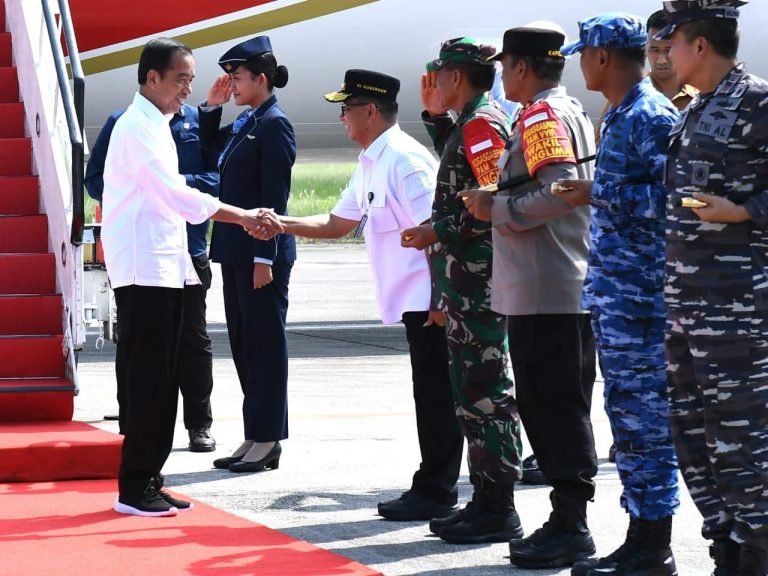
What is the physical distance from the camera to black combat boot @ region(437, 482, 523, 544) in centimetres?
438

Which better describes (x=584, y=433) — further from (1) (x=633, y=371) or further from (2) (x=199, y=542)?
(2) (x=199, y=542)

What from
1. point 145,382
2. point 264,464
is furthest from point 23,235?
point 145,382

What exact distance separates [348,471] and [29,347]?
1583 mm

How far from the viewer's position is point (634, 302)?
3793 millimetres

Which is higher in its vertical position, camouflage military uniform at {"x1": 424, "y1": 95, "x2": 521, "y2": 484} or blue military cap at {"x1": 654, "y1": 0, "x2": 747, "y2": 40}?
blue military cap at {"x1": 654, "y1": 0, "x2": 747, "y2": 40}

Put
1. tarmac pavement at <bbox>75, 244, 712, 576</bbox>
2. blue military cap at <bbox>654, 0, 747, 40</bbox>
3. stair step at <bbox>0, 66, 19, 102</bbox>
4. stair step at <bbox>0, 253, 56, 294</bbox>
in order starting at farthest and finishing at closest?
stair step at <bbox>0, 66, 19, 102</bbox> → stair step at <bbox>0, 253, 56, 294</bbox> → tarmac pavement at <bbox>75, 244, 712, 576</bbox> → blue military cap at <bbox>654, 0, 747, 40</bbox>

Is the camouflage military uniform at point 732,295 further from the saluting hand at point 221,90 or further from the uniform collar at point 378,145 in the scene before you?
the saluting hand at point 221,90

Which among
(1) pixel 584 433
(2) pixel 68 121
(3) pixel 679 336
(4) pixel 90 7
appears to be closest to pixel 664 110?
(3) pixel 679 336

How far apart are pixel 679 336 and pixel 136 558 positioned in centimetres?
170

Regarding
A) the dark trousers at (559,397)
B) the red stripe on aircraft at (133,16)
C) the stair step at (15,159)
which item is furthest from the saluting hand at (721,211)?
the red stripe on aircraft at (133,16)

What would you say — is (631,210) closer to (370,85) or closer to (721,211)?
(721,211)

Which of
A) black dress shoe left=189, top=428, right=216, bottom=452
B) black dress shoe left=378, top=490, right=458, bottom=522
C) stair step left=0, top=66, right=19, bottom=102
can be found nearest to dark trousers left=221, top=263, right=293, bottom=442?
black dress shoe left=189, top=428, right=216, bottom=452

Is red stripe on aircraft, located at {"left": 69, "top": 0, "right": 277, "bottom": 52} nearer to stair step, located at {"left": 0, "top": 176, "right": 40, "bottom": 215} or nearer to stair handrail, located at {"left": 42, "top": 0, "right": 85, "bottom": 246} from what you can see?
stair step, located at {"left": 0, "top": 176, "right": 40, "bottom": 215}

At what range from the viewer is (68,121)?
6352 millimetres
